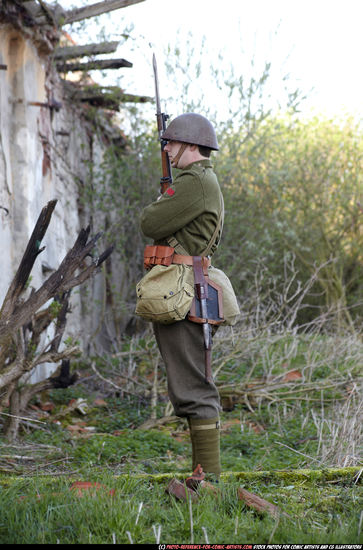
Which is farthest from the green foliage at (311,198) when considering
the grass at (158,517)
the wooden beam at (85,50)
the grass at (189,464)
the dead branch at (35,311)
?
the grass at (158,517)

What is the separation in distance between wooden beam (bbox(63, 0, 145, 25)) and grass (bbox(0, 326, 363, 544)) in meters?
3.62

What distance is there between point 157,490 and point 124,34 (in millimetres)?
6204

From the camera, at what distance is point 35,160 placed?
6.83 m

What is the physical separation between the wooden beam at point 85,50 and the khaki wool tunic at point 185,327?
14.7 ft

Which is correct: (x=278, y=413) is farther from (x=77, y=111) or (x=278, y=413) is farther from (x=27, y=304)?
(x=77, y=111)

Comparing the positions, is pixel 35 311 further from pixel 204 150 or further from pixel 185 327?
pixel 204 150

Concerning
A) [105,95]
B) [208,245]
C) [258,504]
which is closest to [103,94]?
[105,95]

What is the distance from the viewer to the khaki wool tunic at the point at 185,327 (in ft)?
10.6

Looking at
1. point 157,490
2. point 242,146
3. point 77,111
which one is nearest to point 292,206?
point 242,146

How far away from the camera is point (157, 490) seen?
3.03m

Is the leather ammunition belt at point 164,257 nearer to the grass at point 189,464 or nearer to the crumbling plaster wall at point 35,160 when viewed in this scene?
the grass at point 189,464

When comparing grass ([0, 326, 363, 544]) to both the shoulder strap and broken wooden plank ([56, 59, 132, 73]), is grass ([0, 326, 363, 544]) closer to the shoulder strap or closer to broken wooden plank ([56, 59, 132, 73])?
the shoulder strap

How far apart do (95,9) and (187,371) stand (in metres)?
4.59

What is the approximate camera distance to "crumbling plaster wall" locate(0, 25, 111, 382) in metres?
6.23
